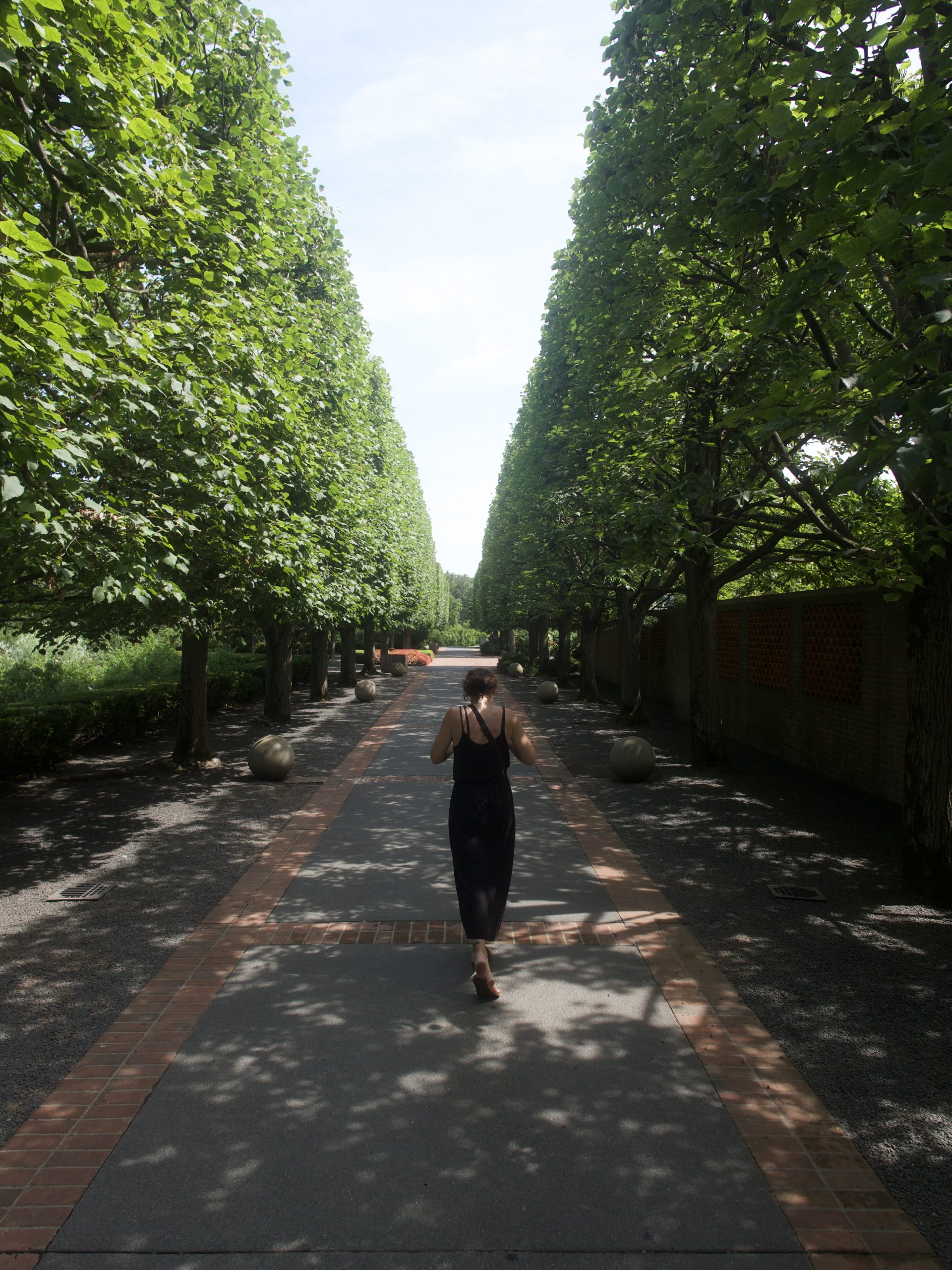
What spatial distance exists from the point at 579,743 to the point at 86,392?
35.8 feet

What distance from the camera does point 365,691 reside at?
22.5 m

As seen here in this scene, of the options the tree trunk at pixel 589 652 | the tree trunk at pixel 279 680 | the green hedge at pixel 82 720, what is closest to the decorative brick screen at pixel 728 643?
the tree trunk at pixel 589 652

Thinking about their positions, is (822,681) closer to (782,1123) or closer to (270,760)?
(270,760)

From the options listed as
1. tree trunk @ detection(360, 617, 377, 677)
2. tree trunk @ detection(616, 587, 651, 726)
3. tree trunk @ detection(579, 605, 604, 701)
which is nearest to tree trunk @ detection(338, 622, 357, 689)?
tree trunk @ detection(360, 617, 377, 677)

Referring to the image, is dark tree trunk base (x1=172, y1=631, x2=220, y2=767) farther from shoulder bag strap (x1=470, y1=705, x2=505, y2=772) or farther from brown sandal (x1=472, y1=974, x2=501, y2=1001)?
brown sandal (x1=472, y1=974, x2=501, y2=1001)

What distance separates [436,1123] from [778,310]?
4965 millimetres

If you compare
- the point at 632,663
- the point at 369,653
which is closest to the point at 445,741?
the point at 632,663

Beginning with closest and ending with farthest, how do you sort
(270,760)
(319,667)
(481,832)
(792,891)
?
(481,832), (792,891), (270,760), (319,667)

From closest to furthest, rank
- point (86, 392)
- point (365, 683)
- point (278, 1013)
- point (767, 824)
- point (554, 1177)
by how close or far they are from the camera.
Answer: point (554, 1177), point (278, 1013), point (86, 392), point (767, 824), point (365, 683)

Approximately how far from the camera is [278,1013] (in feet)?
14.5

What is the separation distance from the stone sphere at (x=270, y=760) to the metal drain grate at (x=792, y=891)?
6718mm

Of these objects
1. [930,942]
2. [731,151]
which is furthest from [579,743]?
[731,151]

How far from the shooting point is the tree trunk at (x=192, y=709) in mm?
11977

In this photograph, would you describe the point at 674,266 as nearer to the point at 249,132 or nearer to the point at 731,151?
the point at 731,151
